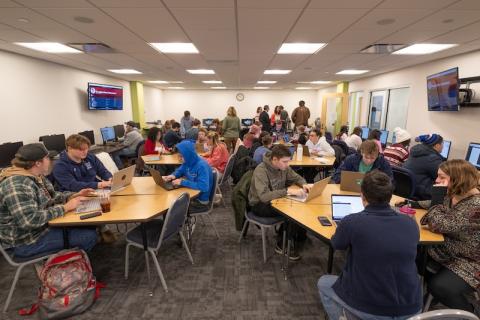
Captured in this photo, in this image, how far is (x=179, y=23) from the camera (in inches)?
121

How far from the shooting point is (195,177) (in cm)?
311

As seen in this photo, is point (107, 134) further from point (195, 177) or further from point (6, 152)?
point (195, 177)

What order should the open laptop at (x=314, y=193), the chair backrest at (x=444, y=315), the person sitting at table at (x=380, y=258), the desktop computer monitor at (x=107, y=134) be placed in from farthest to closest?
the desktop computer monitor at (x=107, y=134), the open laptop at (x=314, y=193), the person sitting at table at (x=380, y=258), the chair backrest at (x=444, y=315)

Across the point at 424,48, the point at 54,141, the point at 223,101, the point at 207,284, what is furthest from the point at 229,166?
the point at 223,101

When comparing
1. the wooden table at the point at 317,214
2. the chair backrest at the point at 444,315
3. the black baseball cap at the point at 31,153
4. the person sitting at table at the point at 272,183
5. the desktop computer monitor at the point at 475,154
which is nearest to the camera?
the chair backrest at the point at 444,315

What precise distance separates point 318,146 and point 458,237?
3.73 meters

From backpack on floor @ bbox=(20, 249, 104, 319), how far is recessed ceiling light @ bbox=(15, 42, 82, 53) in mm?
3538

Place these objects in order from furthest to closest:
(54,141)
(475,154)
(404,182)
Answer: (54,141) → (475,154) → (404,182)

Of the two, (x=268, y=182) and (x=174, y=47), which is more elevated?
(x=174, y=47)

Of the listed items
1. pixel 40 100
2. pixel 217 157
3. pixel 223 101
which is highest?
pixel 223 101

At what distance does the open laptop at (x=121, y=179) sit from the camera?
267 cm

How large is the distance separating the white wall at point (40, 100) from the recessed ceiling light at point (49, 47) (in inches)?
27.5

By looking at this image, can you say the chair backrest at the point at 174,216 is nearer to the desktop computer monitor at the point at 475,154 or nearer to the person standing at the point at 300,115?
the desktop computer monitor at the point at 475,154

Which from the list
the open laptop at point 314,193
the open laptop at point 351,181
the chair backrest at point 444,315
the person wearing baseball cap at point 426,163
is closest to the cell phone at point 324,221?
the open laptop at point 314,193
